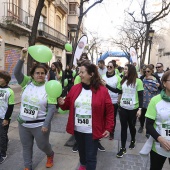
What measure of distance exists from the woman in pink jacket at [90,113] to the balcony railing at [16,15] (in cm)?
1206

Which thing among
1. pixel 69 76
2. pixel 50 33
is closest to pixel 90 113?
pixel 69 76

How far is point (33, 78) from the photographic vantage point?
3037mm

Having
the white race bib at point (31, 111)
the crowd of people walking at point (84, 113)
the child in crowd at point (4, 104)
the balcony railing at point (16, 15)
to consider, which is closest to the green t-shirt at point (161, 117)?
the crowd of people walking at point (84, 113)

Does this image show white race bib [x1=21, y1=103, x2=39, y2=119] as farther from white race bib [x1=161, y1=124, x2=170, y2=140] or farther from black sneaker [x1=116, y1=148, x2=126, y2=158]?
black sneaker [x1=116, y1=148, x2=126, y2=158]

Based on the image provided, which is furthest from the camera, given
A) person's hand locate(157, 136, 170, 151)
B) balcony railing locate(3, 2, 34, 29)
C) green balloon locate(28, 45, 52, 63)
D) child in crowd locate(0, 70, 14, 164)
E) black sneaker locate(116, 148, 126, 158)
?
balcony railing locate(3, 2, 34, 29)

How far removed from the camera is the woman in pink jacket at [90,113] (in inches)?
107

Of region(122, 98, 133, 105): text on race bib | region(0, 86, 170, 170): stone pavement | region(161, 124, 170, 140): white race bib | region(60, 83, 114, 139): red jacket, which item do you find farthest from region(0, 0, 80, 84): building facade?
region(161, 124, 170, 140): white race bib

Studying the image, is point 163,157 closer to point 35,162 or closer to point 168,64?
point 35,162

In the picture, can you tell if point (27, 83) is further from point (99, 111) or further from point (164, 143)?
point (164, 143)

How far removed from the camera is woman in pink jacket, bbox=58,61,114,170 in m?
2.72

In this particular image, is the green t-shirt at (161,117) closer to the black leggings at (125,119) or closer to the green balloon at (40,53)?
the green balloon at (40,53)

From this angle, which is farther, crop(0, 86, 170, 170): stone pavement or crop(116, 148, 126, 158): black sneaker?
crop(116, 148, 126, 158): black sneaker

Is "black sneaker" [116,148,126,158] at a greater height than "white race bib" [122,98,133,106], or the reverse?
"white race bib" [122,98,133,106]

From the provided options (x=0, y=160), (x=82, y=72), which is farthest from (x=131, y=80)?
(x=0, y=160)
